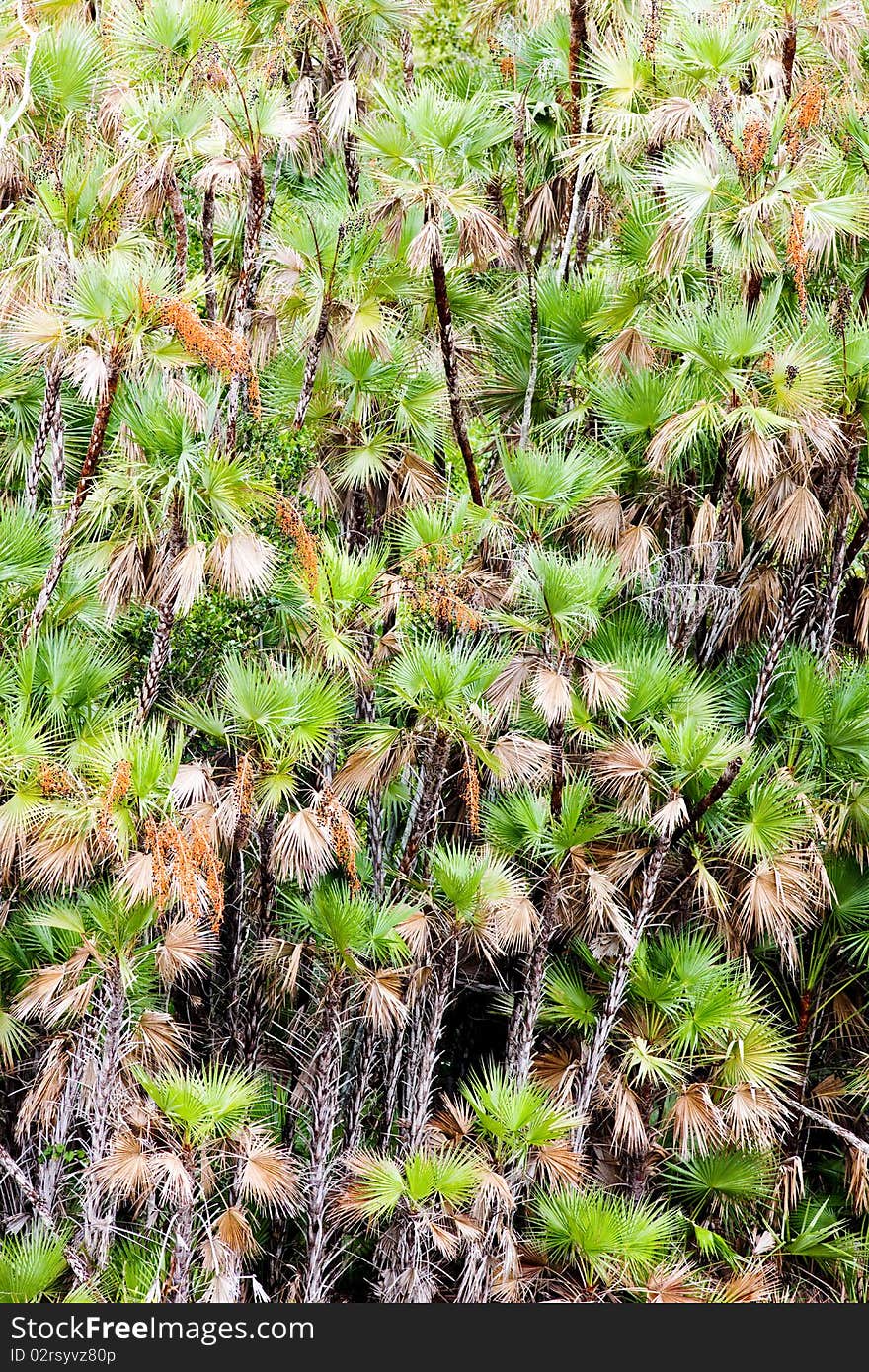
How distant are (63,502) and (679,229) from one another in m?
3.37

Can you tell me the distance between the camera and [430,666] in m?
6.06

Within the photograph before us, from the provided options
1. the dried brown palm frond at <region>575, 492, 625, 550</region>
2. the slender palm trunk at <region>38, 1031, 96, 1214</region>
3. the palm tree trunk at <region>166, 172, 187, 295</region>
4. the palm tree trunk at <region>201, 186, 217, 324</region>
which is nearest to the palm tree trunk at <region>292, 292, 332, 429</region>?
the palm tree trunk at <region>201, 186, 217, 324</region>

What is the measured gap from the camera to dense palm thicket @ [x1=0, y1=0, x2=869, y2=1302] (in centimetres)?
589

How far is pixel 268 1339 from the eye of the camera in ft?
18.7

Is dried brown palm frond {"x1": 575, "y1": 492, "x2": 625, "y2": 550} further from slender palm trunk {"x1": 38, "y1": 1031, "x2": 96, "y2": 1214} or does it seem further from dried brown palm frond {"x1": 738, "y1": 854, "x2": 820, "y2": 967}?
slender palm trunk {"x1": 38, "y1": 1031, "x2": 96, "y2": 1214}

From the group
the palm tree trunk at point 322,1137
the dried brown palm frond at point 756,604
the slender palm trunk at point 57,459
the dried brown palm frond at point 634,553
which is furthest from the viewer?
the dried brown palm frond at point 756,604

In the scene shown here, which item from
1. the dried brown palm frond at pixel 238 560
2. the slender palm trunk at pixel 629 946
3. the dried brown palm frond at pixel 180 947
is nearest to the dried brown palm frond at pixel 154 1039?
the dried brown palm frond at pixel 180 947

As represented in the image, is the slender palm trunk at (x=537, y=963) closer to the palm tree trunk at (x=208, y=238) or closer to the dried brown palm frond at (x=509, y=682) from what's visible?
the dried brown palm frond at (x=509, y=682)

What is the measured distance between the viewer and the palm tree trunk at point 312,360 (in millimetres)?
7066

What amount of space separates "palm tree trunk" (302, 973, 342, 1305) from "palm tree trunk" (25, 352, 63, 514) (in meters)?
2.88

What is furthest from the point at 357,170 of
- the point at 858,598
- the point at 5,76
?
the point at 858,598

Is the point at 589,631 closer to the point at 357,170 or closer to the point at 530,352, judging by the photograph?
the point at 530,352

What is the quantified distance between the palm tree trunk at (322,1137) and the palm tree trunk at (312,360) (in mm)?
2945

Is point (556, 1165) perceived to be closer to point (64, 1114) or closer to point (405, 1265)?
point (405, 1265)
